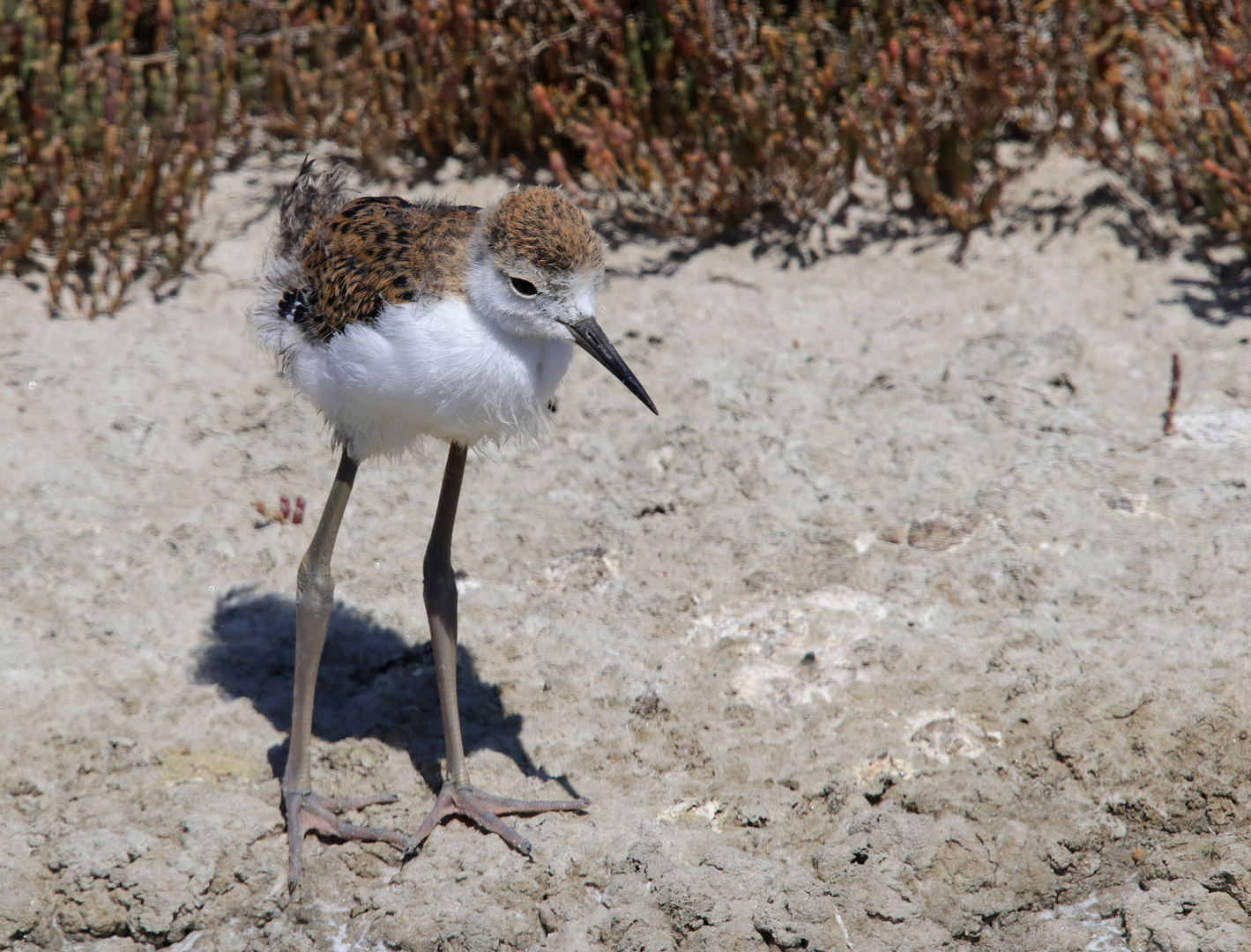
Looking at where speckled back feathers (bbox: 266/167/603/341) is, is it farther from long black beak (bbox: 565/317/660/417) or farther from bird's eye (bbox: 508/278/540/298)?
long black beak (bbox: 565/317/660/417)

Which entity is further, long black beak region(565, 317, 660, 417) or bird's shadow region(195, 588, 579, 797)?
bird's shadow region(195, 588, 579, 797)

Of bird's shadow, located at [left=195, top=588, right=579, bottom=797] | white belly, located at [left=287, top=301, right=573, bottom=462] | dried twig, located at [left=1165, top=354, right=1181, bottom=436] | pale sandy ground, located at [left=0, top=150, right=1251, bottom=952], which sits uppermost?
white belly, located at [left=287, top=301, right=573, bottom=462]

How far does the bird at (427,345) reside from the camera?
3.00 m

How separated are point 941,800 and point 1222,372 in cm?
261

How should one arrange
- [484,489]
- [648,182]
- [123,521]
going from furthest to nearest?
[648,182] < [484,489] < [123,521]

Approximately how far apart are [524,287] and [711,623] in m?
1.64

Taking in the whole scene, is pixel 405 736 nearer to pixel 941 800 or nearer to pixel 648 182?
pixel 941 800

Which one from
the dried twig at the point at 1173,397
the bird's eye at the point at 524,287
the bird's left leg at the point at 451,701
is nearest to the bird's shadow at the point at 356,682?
the bird's left leg at the point at 451,701

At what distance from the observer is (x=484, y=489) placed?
484cm

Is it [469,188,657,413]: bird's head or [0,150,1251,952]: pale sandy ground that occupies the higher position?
[469,188,657,413]: bird's head

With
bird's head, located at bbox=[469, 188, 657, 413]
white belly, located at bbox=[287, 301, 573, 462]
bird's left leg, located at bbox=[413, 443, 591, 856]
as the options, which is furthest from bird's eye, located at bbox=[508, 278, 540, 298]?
bird's left leg, located at bbox=[413, 443, 591, 856]

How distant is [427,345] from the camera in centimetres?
298

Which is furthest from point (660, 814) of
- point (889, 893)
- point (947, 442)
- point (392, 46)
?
point (392, 46)

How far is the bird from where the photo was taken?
3000 mm
